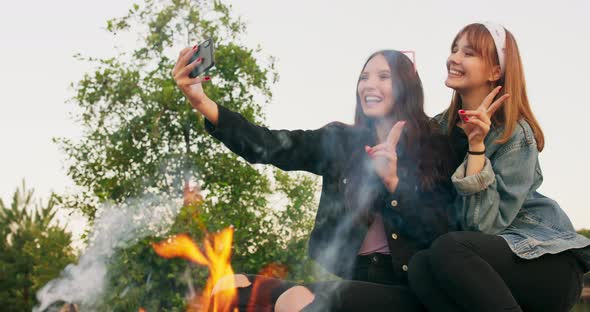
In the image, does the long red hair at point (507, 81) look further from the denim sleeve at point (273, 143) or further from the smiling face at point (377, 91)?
the denim sleeve at point (273, 143)

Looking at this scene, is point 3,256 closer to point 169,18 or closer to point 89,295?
point 169,18

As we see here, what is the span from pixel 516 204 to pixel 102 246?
187 inches

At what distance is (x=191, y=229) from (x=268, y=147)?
3.92m

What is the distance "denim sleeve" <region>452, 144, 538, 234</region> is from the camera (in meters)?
2.28

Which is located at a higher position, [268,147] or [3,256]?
[3,256]

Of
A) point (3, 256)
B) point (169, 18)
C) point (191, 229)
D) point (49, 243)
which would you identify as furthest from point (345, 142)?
point (3, 256)

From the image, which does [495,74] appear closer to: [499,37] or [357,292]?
[499,37]

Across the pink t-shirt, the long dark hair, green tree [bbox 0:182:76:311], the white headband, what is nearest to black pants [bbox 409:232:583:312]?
the pink t-shirt

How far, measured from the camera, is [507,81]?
266 centimetres

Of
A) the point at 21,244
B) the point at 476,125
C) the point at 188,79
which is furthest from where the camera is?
the point at 21,244

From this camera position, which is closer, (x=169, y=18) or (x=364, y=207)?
(x=364, y=207)

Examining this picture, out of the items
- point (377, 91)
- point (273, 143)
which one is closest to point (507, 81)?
point (377, 91)

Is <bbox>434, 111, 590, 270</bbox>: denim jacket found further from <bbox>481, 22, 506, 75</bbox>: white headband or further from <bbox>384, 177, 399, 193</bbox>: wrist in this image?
<bbox>481, 22, 506, 75</bbox>: white headband

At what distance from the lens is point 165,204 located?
7.07 meters
